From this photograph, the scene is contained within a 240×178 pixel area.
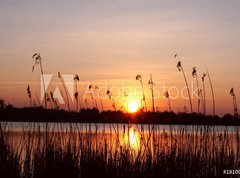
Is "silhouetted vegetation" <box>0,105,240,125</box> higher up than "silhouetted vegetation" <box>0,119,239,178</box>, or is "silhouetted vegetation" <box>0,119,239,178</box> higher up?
"silhouetted vegetation" <box>0,105,240,125</box>

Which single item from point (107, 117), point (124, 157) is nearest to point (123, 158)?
point (124, 157)

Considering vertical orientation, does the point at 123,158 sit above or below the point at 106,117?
below

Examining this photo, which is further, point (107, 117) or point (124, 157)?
point (107, 117)

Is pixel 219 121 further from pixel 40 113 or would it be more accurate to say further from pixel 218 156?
pixel 40 113

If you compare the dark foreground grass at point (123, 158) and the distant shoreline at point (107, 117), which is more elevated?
the distant shoreline at point (107, 117)

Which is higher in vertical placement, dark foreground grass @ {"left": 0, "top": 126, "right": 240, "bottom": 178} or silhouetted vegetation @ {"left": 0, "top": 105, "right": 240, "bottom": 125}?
silhouetted vegetation @ {"left": 0, "top": 105, "right": 240, "bottom": 125}

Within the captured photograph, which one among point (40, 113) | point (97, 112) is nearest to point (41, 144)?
point (40, 113)

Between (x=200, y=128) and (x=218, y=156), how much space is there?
1.83ft

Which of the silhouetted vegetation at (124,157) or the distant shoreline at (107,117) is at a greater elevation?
the distant shoreline at (107,117)

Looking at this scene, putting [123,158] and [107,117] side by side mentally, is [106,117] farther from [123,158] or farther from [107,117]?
[123,158]

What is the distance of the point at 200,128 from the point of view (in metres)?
6.55

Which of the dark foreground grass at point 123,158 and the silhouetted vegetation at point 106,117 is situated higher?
the silhouetted vegetation at point 106,117

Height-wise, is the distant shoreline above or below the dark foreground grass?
above

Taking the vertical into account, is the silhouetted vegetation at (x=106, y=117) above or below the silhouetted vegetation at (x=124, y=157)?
above
